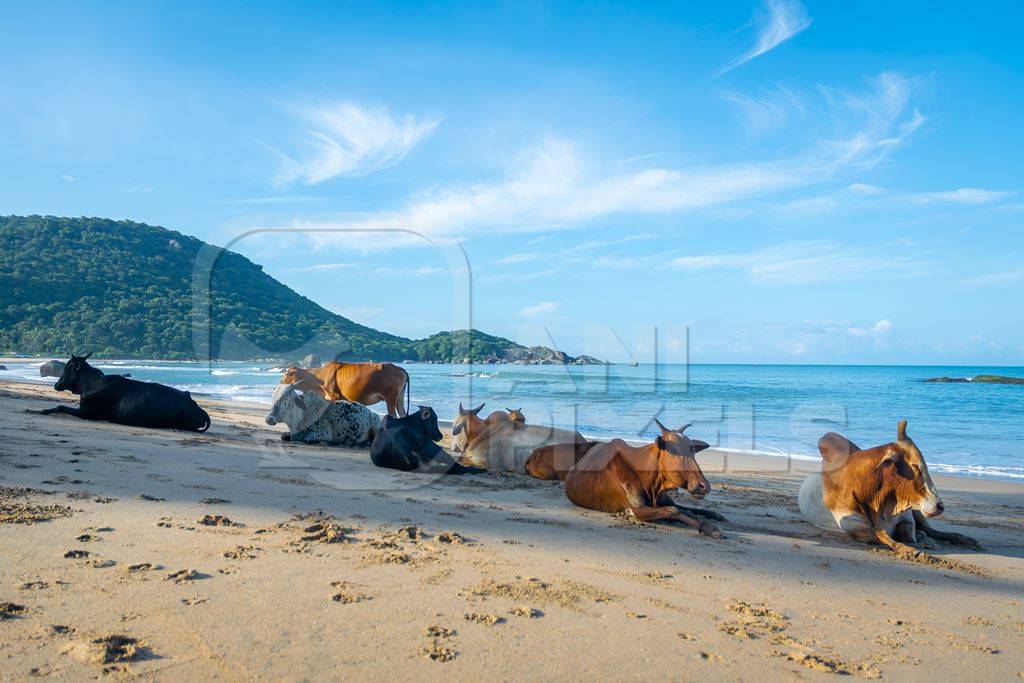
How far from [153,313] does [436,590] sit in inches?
2295

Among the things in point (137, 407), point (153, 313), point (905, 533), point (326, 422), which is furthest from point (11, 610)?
point (153, 313)

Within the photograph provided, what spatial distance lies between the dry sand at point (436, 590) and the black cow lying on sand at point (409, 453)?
1775 millimetres

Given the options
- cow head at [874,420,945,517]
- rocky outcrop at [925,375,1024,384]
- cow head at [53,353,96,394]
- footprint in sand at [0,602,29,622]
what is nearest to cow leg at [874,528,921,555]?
cow head at [874,420,945,517]

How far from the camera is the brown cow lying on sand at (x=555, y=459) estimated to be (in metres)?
8.59

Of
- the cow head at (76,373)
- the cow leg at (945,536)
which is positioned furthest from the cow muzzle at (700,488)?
the cow head at (76,373)

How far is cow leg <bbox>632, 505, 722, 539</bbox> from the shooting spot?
5.77m

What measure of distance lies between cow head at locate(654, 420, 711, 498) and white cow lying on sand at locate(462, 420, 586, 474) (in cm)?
315

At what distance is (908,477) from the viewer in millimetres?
5676

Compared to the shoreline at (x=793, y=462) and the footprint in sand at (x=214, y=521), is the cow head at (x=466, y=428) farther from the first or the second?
the footprint in sand at (x=214, y=521)

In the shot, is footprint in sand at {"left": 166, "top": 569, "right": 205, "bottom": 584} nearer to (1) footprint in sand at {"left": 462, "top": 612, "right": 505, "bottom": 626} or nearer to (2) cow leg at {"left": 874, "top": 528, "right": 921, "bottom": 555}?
(1) footprint in sand at {"left": 462, "top": 612, "right": 505, "bottom": 626}

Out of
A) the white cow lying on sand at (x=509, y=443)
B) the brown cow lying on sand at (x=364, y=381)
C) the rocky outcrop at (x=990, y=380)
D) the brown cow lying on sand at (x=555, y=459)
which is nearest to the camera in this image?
the brown cow lying on sand at (x=555, y=459)

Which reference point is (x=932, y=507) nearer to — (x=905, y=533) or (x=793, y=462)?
(x=905, y=533)

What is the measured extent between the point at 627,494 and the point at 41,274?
65710 mm

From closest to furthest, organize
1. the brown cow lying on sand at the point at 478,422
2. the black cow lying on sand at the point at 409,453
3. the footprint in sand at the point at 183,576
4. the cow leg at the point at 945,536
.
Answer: the footprint in sand at the point at 183,576, the cow leg at the point at 945,536, the black cow lying on sand at the point at 409,453, the brown cow lying on sand at the point at 478,422
